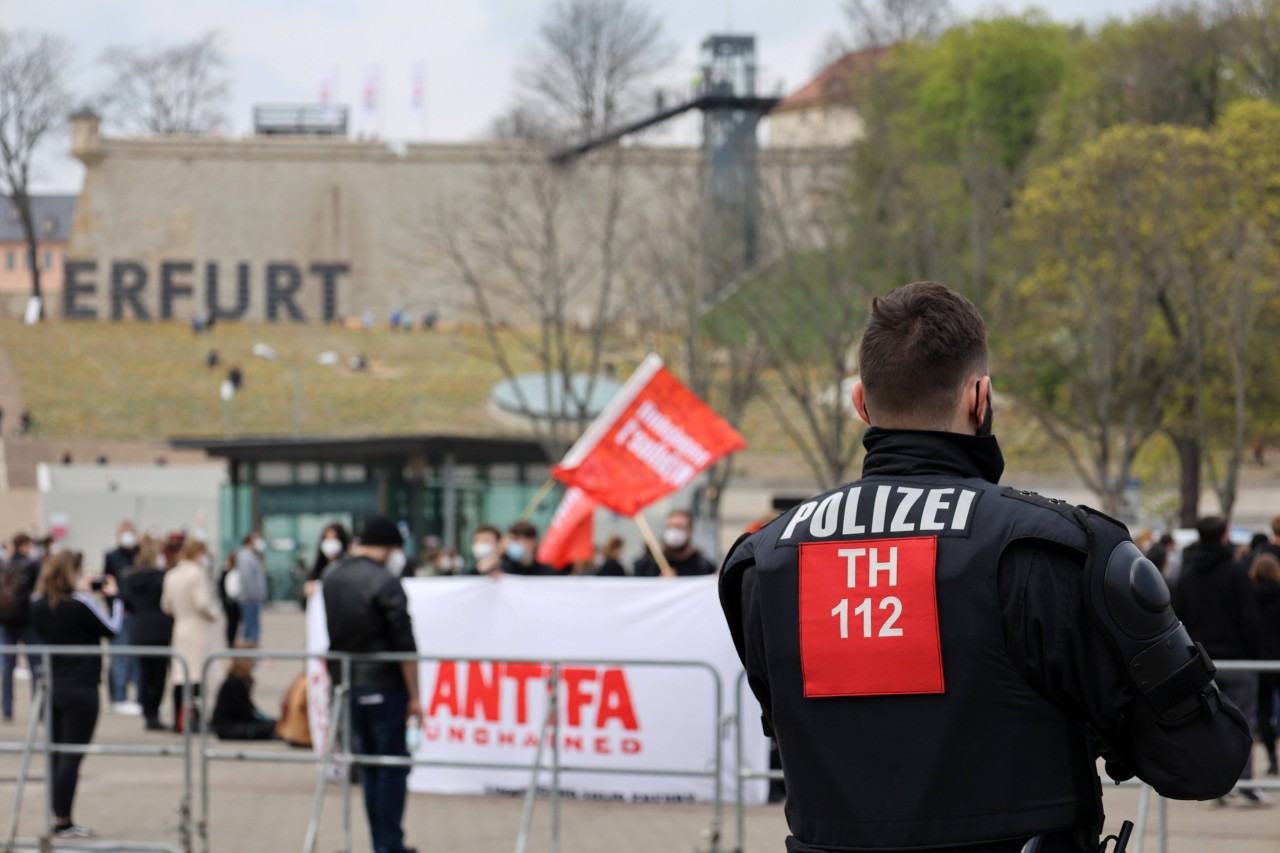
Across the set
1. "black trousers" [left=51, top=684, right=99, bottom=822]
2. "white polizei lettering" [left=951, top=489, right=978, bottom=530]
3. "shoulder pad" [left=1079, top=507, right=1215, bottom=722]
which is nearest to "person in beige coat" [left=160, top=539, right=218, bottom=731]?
"black trousers" [left=51, top=684, right=99, bottom=822]

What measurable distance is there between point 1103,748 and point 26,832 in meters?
9.04

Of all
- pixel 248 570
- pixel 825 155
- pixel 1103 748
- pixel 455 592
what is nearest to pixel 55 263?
pixel 825 155

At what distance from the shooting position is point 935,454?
10.0 feet

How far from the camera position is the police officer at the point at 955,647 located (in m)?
2.79

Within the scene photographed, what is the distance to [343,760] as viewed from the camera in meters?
9.31

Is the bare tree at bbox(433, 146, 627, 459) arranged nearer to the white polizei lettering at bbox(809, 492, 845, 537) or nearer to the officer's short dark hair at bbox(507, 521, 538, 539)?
the officer's short dark hair at bbox(507, 521, 538, 539)

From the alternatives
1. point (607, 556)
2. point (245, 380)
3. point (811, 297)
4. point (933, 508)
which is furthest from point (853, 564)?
point (245, 380)

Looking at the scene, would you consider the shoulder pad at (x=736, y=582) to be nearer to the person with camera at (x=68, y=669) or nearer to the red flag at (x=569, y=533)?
the person with camera at (x=68, y=669)

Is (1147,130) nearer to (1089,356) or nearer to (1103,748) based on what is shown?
(1089,356)

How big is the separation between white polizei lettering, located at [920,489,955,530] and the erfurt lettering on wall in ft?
270

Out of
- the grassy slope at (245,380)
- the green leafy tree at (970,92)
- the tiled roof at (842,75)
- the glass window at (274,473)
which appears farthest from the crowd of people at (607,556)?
the tiled roof at (842,75)

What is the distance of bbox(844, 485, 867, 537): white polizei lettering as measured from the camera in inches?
119

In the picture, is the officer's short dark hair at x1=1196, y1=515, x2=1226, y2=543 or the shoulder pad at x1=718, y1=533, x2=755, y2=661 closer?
the shoulder pad at x1=718, y1=533, x2=755, y2=661

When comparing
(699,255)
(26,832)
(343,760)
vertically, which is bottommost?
(26,832)
